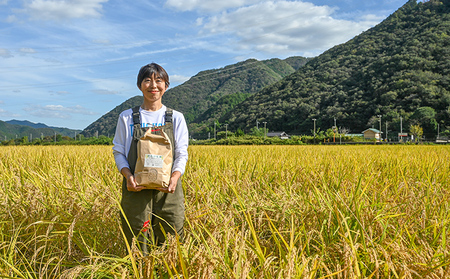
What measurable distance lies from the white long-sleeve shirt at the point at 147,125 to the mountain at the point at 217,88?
8304cm

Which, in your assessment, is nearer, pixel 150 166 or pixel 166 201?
pixel 150 166

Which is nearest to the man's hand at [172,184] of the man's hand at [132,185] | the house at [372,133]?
the man's hand at [132,185]

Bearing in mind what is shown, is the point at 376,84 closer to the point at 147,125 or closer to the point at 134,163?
the point at 147,125

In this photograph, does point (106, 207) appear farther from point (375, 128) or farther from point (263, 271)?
point (375, 128)

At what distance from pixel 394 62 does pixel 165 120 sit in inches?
2420

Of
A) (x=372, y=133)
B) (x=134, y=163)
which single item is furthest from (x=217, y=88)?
(x=134, y=163)

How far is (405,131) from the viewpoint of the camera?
44250 mm

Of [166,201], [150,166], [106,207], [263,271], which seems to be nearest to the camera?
[263,271]

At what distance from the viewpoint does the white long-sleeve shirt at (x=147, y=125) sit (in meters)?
1.81

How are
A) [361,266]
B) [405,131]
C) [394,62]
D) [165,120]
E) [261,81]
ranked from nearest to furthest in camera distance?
[361,266] < [165,120] < [405,131] < [394,62] < [261,81]

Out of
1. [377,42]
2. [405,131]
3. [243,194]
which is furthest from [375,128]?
[243,194]

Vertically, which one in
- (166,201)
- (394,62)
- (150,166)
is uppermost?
(394,62)

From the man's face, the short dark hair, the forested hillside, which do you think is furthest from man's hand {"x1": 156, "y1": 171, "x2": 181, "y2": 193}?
the forested hillside

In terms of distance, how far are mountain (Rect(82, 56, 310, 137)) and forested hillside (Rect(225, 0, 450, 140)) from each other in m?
28.3
